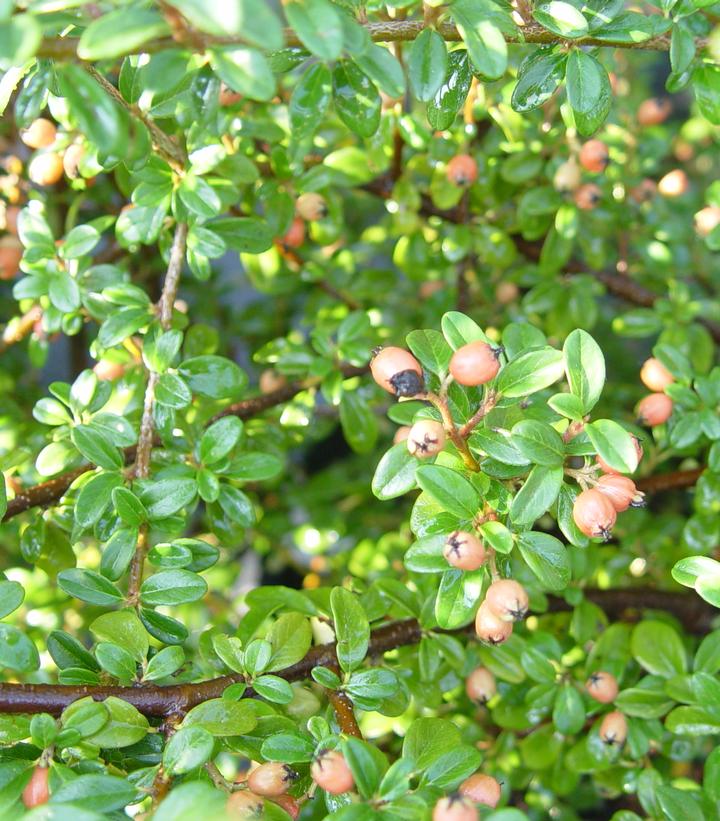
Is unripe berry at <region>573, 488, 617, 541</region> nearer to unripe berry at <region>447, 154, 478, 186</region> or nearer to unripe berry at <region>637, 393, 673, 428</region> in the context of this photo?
unripe berry at <region>637, 393, 673, 428</region>

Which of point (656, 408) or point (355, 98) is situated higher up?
point (355, 98)

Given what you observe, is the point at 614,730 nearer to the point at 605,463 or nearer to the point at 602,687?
the point at 602,687

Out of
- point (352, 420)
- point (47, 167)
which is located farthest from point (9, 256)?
point (352, 420)

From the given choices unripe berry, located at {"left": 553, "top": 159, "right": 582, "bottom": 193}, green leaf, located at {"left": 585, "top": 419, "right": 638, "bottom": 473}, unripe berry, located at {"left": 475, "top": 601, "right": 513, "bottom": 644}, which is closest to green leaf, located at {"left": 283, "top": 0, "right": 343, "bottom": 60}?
green leaf, located at {"left": 585, "top": 419, "right": 638, "bottom": 473}

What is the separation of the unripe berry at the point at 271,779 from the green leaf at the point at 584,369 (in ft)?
1.52

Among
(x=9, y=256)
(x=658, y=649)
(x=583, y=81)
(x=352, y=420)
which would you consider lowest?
(x=658, y=649)

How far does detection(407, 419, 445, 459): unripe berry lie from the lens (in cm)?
84

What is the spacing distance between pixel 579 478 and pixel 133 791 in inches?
20.1

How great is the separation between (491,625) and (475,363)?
0.26 m

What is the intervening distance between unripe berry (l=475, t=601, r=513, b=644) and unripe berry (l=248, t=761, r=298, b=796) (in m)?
0.23

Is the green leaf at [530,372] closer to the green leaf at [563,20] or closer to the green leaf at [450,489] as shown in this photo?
the green leaf at [450,489]

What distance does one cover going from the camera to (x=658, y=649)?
1.20 metres

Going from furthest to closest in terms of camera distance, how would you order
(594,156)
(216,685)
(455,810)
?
1. (594,156)
2. (216,685)
3. (455,810)

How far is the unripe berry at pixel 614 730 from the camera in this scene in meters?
1.13
